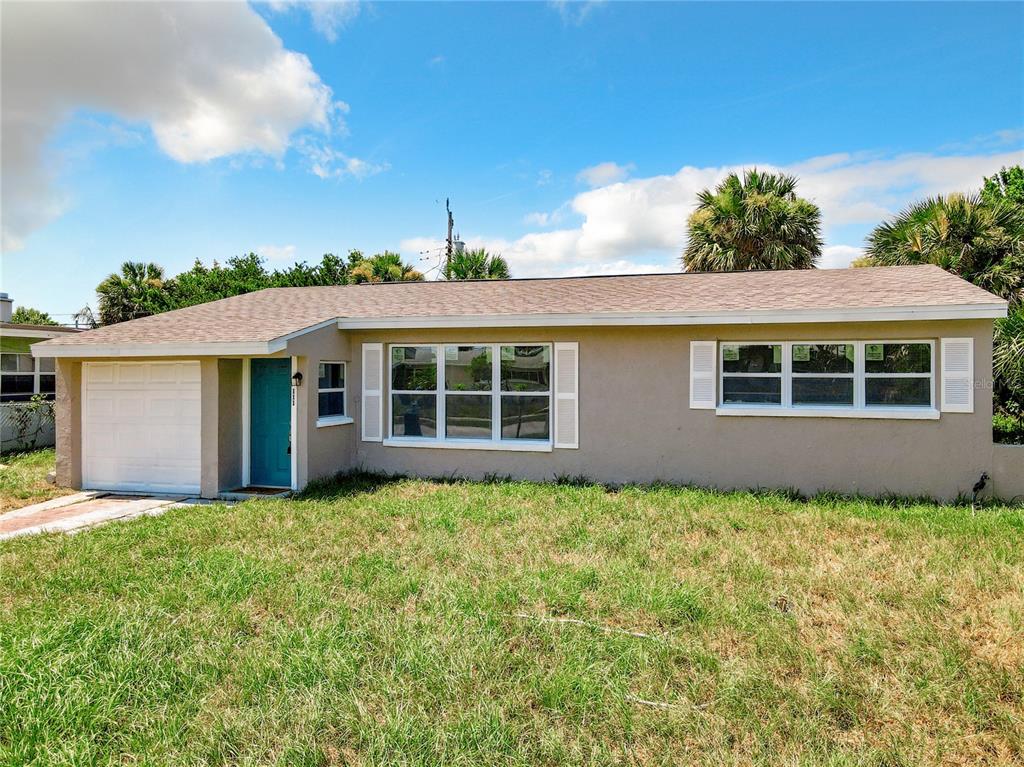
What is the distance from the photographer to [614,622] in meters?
4.29

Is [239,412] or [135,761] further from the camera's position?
[239,412]

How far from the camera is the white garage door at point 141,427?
360 inches

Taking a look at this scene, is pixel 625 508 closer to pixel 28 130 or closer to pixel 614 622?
pixel 614 622

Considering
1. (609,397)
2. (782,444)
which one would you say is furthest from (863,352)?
(609,397)

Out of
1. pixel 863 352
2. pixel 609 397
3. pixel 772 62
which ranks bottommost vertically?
pixel 609 397

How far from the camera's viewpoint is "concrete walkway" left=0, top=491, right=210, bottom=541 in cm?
712

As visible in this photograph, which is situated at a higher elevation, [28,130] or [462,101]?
[462,101]

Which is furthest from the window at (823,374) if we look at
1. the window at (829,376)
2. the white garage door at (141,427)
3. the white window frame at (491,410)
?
the white garage door at (141,427)

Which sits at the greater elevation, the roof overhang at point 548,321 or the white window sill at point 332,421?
the roof overhang at point 548,321

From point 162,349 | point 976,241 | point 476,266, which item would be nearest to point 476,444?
point 162,349

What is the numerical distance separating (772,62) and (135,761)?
14381 millimetres

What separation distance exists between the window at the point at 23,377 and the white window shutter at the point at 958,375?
1872 centimetres

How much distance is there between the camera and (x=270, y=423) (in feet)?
31.5

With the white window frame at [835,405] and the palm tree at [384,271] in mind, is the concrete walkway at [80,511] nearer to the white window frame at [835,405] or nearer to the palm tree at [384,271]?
the white window frame at [835,405]
